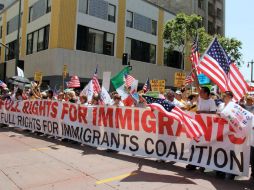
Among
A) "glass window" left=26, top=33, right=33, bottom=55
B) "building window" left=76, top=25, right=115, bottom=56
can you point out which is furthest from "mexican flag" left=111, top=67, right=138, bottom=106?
"glass window" left=26, top=33, right=33, bottom=55

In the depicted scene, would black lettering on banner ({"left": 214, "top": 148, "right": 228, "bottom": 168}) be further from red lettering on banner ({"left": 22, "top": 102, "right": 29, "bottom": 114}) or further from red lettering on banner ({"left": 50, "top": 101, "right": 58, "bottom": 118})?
red lettering on banner ({"left": 22, "top": 102, "right": 29, "bottom": 114})

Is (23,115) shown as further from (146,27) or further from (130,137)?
(146,27)

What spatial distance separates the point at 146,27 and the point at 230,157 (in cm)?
3063

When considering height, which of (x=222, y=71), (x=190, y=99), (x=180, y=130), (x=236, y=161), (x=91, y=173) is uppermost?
(x=222, y=71)

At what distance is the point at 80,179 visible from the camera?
6250 millimetres

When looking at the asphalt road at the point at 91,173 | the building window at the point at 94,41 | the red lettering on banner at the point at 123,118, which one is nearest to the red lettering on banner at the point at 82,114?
the asphalt road at the point at 91,173

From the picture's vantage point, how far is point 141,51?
35.4m

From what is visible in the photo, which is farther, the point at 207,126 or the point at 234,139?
the point at 207,126

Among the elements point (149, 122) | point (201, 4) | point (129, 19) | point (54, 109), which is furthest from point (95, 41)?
point (201, 4)

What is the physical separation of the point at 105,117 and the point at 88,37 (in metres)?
21.2

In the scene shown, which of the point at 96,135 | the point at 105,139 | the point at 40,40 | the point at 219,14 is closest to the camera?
the point at 105,139

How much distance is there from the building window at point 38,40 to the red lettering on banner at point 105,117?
21.1m

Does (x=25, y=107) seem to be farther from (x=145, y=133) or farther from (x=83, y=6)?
(x=83, y=6)

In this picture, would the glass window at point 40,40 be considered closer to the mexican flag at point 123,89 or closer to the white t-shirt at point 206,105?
the mexican flag at point 123,89
